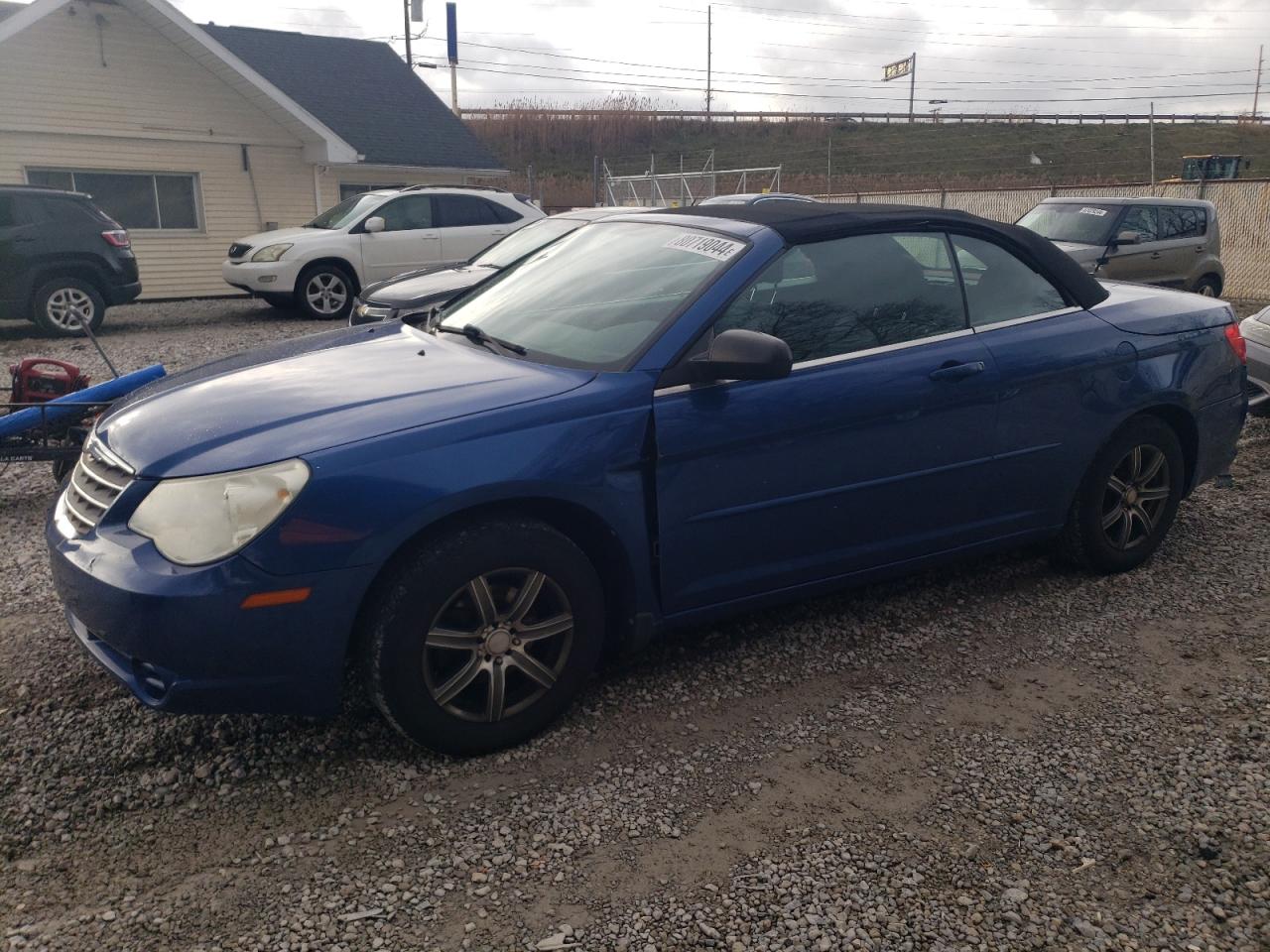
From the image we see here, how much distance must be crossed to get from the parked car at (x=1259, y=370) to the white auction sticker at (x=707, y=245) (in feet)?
16.3

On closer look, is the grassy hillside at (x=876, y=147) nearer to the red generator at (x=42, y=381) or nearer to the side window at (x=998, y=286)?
the red generator at (x=42, y=381)

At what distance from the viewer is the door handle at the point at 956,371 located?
3.84 meters

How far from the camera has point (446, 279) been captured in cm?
920

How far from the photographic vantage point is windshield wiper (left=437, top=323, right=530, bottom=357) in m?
3.64

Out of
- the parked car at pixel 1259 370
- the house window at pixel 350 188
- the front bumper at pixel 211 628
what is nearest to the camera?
the front bumper at pixel 211 628

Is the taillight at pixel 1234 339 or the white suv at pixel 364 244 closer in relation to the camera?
the taillight at pixel 1234 339

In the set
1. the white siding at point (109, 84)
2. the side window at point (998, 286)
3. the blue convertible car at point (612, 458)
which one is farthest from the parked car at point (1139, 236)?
the white siding at point (109, 84)

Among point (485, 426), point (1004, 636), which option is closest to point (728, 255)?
point (485, 426)

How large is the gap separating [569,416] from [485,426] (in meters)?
0.28

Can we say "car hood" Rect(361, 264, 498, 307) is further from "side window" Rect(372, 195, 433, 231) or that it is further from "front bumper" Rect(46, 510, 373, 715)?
"front bumper" Rect(46, 510, 373, 715)

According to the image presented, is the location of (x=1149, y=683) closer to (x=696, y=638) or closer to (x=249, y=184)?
(x=696, y=638)

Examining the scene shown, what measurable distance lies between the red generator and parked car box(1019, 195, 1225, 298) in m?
10.1

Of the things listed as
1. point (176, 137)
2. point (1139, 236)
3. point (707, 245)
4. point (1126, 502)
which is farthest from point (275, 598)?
point (176, 137)

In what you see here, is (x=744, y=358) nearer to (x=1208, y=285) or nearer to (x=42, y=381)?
(x=42, y=381)
